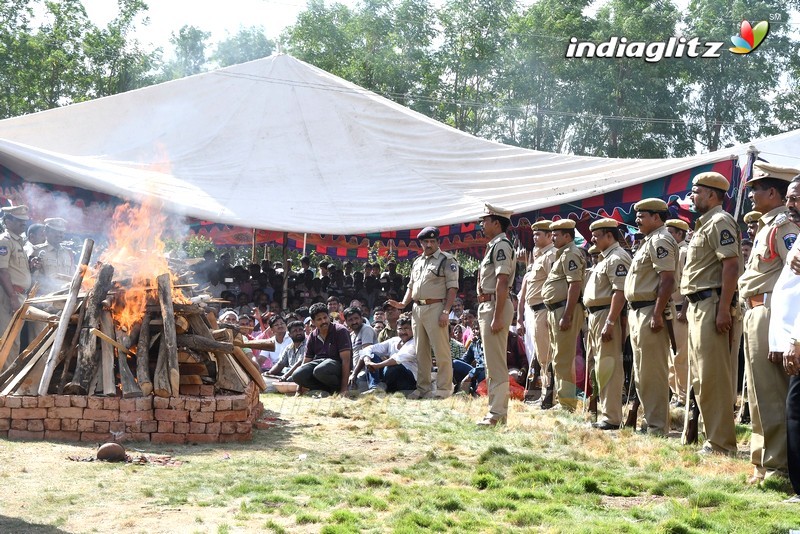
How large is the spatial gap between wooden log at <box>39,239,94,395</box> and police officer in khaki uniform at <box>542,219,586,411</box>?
480cm

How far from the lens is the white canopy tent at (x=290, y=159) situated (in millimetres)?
13414

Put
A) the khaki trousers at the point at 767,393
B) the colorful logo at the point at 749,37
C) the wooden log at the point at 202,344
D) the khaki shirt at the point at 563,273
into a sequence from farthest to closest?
the colorful logo at the point at 749,37 → the khaki shirt at the point at 563,273 → the wooden log at the point at 202,344 → the khaki trousers at the point at 767,393

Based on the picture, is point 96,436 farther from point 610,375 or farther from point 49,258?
point 610,375

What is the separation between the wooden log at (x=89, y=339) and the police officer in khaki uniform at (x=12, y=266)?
91.6 inches

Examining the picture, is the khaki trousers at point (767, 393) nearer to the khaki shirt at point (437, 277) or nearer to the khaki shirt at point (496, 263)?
the khaki shirt at point (496, 263)

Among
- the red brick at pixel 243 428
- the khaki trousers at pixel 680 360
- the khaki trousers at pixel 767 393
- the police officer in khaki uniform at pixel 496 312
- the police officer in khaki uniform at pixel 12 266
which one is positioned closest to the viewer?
the khaki trousers at pixel 767 393

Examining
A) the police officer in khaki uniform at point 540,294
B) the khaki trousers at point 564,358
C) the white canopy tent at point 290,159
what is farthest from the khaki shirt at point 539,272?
the white canopy tent at point 290,159

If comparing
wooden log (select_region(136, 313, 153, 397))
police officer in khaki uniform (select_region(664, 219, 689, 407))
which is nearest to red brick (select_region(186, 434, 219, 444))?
wooden log (select_region(136, 313, 153, 397))

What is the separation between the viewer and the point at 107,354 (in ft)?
24.6

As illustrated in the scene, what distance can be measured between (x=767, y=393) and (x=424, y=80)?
2904cm

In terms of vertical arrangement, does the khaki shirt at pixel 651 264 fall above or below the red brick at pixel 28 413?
above

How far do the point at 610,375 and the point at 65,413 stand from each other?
4881mm

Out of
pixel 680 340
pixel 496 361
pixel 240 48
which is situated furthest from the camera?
pixel 240 48

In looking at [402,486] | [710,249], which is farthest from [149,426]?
[710,249]
